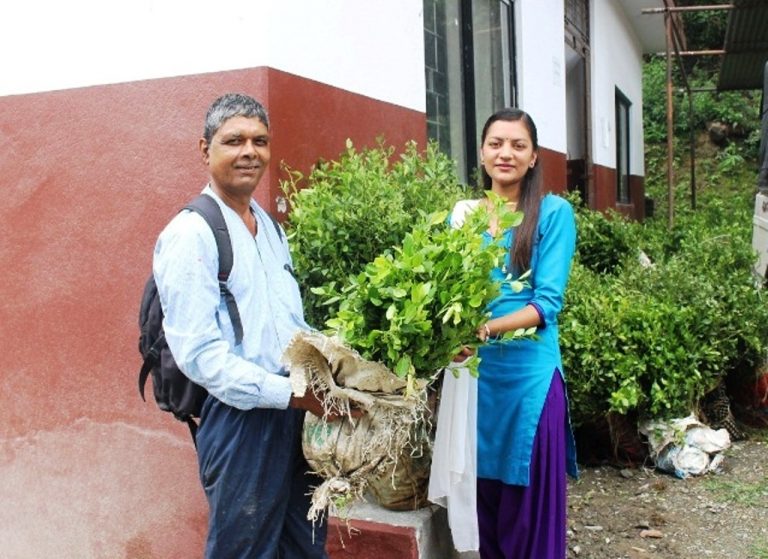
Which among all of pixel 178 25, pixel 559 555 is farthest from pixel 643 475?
pixel 178 25

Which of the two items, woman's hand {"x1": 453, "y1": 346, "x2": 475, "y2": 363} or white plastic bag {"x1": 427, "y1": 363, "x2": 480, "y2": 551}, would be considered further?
white plastic bag {"x1": 427, "y1": 363, "x2": 480, "y2": 551}

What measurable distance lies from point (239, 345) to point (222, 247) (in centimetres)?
27

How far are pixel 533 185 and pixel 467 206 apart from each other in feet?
0.80

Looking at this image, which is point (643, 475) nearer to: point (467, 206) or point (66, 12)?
point (467, 206)

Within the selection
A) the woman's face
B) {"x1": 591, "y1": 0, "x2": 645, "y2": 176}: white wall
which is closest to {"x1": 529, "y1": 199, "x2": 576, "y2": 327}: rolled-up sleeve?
the woman's face

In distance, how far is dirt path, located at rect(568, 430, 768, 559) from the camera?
3562 mm

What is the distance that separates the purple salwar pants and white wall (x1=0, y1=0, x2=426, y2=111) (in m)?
1.68

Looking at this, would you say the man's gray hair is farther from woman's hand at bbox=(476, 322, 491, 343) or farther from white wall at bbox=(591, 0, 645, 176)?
white wall at bbox=(591, 0, 645, 176)

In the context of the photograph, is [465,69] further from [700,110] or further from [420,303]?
[700,110]

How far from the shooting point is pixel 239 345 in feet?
6.96

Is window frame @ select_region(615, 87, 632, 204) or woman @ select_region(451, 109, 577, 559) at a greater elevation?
window frame @ select_region(615, 87, 632, 204)

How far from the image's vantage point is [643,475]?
14.5 ft

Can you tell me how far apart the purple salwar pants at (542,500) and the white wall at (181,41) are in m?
1.68

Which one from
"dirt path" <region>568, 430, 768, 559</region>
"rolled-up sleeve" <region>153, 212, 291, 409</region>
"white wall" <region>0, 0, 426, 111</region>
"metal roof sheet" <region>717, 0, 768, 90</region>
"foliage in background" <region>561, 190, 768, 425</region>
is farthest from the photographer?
"metal roof sheet" <region>717, 0, 768, 90</region>
